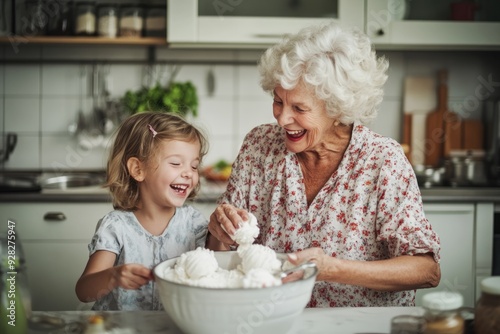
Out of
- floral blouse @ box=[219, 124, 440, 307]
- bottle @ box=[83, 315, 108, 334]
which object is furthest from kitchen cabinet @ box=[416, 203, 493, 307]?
bottle @ box=[83, 315, 108, 334]

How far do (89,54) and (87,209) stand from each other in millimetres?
932

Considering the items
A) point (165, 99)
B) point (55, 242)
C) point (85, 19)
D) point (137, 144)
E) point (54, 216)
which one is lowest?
point (55, 242)

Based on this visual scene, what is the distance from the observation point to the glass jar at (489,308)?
0.93 m

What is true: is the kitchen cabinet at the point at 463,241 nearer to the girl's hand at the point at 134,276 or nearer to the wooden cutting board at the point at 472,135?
the wooden cutting board at the point at 472,135

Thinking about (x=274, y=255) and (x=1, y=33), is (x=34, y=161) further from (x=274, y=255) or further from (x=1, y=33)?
(x=274, y=255)

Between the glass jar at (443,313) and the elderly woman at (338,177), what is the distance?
1.36 ft

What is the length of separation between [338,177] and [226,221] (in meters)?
0.37

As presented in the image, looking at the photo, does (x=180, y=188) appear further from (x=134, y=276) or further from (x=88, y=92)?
(x=88, y=92)

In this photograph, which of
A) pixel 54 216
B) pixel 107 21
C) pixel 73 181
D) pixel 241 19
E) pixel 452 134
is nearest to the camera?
pixel 54 216

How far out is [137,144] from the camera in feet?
5.23

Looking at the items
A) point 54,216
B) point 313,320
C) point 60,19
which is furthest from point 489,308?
point 60,19

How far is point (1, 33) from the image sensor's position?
2.81m

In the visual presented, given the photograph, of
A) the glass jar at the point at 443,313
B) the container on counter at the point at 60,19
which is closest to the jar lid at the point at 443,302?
the glass jar at the point at 443,313

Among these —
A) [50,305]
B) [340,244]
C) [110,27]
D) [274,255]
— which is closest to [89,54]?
[110,27]
